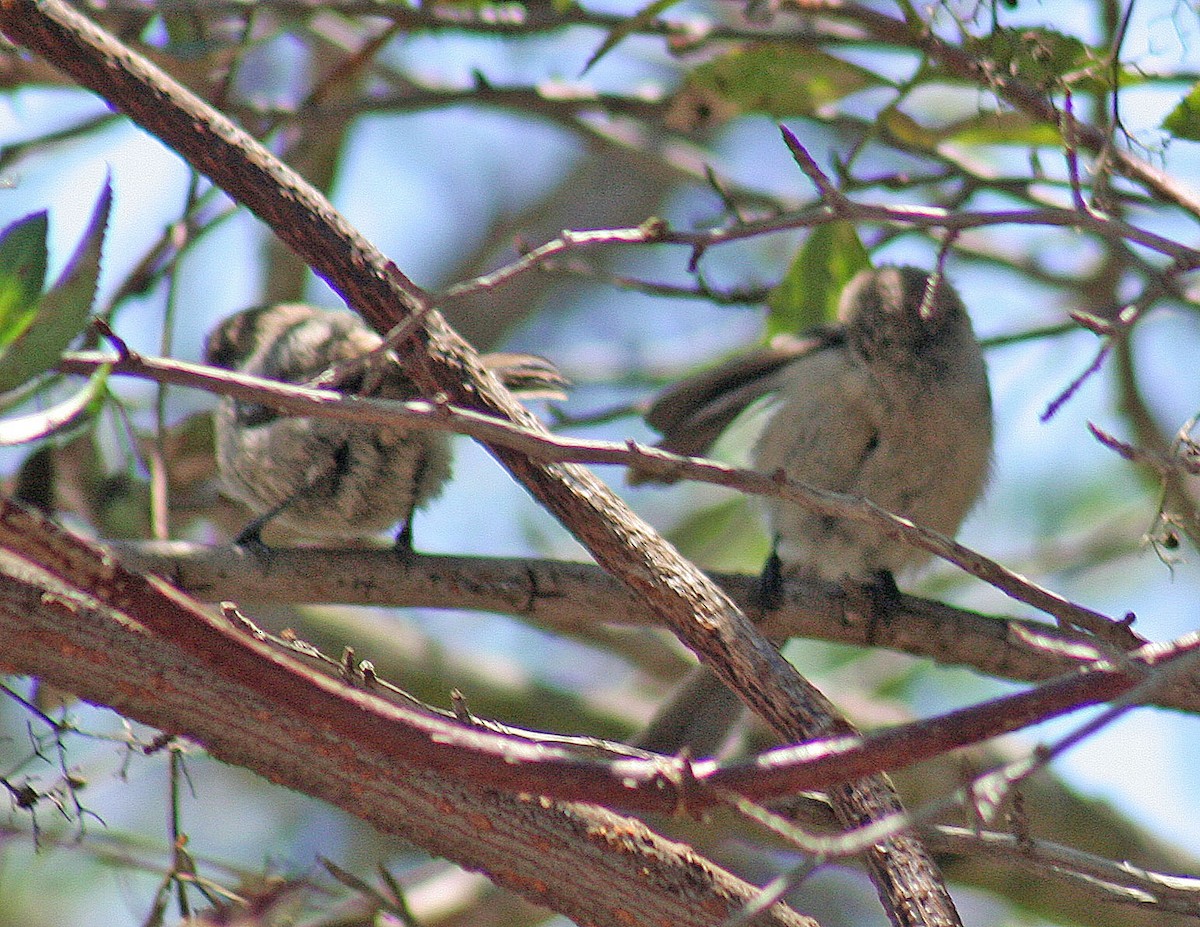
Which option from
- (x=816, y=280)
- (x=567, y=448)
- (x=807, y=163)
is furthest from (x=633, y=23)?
(x=567, y=448)

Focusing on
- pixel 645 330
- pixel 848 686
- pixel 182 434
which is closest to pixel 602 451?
pixel 182 434

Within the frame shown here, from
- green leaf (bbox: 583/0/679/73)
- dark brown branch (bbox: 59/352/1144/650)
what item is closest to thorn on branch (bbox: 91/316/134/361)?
dark brown branch (bbox: 59/352/1144/650)

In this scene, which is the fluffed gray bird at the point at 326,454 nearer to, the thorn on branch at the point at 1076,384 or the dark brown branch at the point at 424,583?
the dark brown branch at the point at 424,583

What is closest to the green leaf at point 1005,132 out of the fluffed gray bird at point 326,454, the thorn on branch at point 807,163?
the fluffed gray bird at point 326,454

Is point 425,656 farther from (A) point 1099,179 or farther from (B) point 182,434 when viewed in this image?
(A) point 1099,179

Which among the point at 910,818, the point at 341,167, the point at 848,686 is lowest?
the point at 910,818

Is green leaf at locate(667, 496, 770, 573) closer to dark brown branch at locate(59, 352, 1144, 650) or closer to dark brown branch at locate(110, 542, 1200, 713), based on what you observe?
dark brown branch at locate(110, 542, 1200, 713)

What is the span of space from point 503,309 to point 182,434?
10.6ft

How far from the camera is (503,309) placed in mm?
7277

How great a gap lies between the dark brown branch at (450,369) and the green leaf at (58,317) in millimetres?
549

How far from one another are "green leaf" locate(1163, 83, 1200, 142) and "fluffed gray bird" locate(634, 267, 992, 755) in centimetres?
118

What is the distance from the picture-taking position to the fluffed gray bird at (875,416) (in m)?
3.90

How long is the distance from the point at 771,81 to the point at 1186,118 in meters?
1.12

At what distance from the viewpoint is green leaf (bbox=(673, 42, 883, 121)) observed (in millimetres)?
3375
